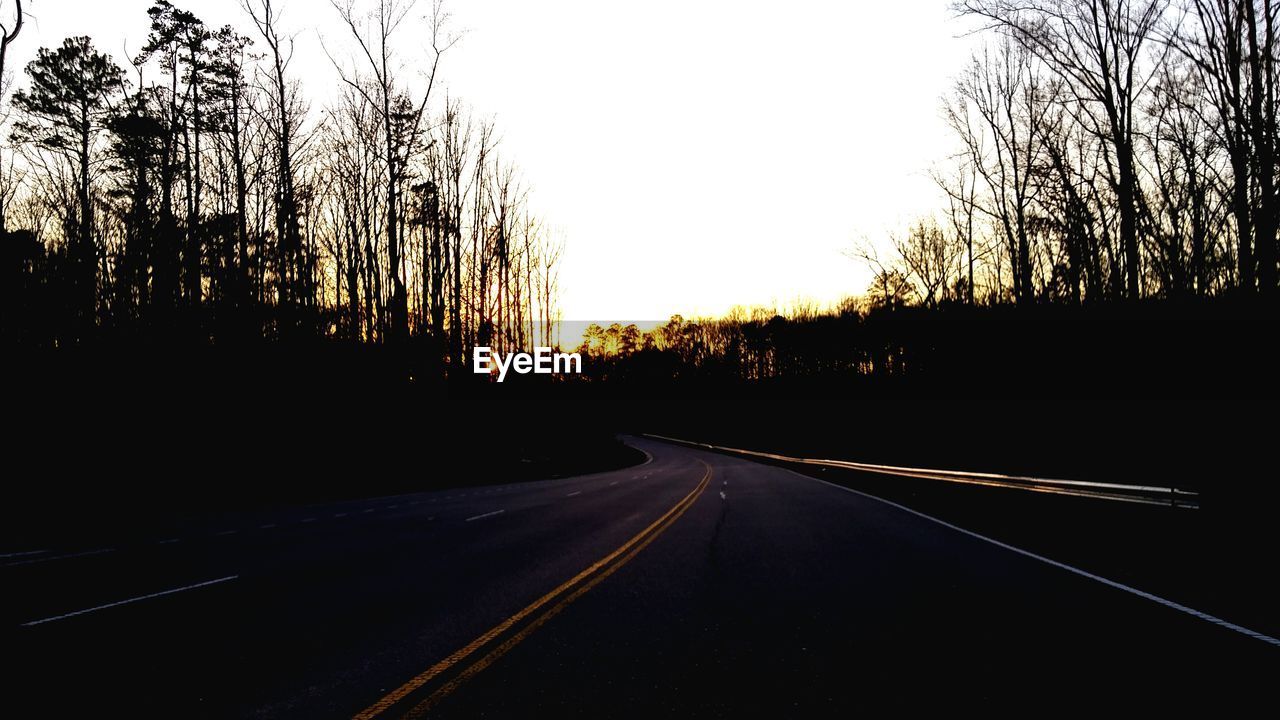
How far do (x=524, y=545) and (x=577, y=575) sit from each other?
112 inches

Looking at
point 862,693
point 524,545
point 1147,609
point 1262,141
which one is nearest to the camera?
point 862,693

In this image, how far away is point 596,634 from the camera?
19.6 ft

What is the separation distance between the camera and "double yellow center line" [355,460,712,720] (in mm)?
4348

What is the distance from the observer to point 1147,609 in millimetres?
6355

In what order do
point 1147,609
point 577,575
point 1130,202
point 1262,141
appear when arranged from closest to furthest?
point 1147,609 < point 577,575 < point 1262,141 < point 1130,202

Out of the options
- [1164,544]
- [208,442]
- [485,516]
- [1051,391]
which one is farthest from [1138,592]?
[1051,391]

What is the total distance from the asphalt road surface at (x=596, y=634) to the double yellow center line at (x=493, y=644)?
0.03 m

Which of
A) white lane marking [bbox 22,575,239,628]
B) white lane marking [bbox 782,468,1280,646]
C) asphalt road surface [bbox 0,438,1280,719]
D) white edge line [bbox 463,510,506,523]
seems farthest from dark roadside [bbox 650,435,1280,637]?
white lane marking [bbox 22,575,239,628]

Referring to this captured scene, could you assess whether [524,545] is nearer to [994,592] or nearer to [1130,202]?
[994,592]

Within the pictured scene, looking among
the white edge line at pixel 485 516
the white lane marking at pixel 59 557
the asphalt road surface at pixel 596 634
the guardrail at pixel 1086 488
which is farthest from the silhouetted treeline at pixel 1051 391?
the white lane marking at pixel 59 557

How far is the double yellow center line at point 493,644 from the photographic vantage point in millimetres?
4348

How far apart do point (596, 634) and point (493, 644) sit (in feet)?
2.93

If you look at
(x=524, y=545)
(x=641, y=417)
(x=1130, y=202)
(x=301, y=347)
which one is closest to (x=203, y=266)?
(x=301, y=347)

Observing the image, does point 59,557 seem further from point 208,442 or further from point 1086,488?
point 1086,488
